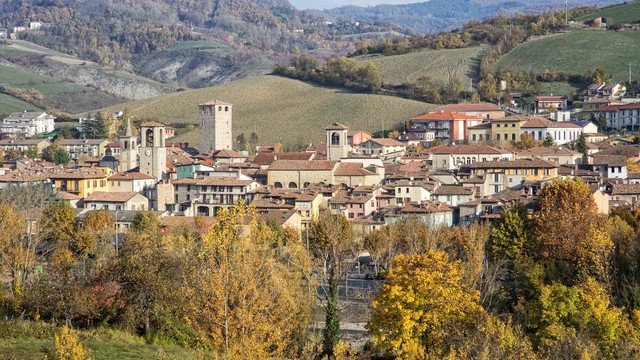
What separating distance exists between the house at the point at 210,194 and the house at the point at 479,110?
29513mm

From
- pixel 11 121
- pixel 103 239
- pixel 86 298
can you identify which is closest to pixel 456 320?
pixel 86 298

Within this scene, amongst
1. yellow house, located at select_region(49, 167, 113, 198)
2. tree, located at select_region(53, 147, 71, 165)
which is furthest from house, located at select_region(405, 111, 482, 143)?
yellow house, located at select_region(49, 167, 113, 198)

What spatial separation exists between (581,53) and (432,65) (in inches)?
618

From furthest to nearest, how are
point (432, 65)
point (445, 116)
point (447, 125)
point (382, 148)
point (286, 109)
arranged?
1. point (432, 65)
2. point (286, 109)
3. point (445, 116)
4. point (447, 125)
5. point (382, 148)

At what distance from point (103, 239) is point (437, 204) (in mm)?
15011

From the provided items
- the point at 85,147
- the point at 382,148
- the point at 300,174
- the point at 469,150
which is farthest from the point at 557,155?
the point at 85,147

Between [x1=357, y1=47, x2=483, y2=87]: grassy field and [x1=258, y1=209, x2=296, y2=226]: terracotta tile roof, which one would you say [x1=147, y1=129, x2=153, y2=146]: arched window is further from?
[x1=357, y1=47, x2=483, y2=87]: grassy field

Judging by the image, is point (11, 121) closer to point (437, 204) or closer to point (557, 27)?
point (557, 27)

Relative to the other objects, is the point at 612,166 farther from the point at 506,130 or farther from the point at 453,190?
the point at 506,130

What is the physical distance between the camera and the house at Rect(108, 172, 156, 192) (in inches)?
2261

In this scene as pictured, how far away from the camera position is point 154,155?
60.5 metres

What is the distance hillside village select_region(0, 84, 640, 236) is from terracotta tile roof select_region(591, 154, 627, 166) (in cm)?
10

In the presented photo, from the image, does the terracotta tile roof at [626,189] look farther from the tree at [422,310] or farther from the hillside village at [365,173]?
the tree at [422,310]

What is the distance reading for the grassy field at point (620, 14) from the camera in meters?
106
